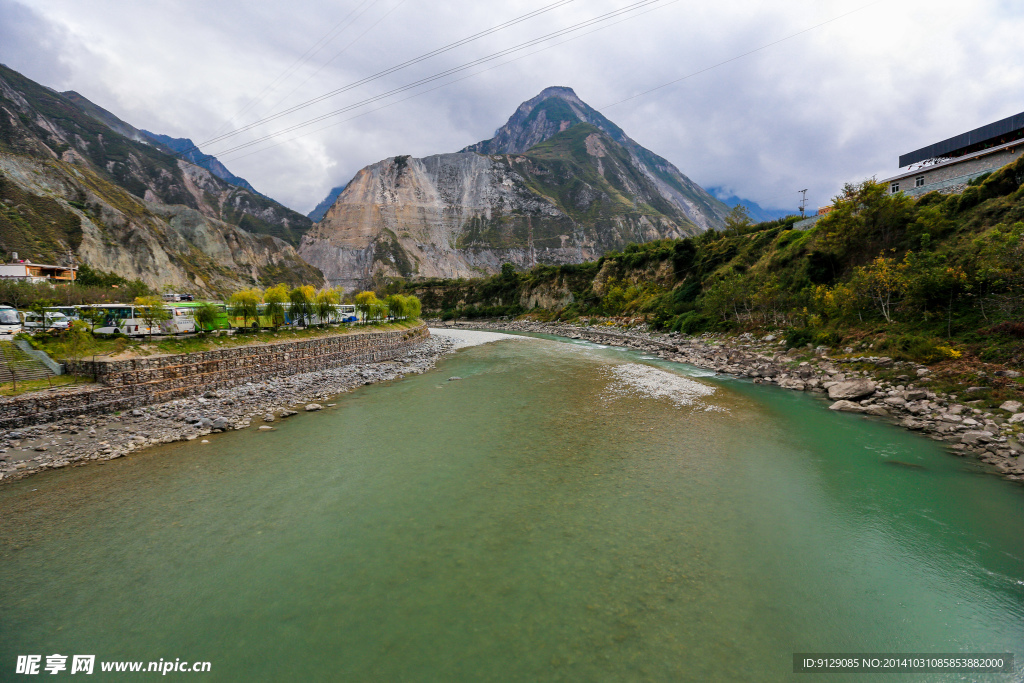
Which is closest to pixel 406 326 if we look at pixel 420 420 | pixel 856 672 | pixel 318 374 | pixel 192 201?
pixel 318 374

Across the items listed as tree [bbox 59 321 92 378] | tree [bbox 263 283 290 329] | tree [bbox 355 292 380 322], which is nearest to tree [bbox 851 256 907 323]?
tree [bbox 263 283 290 329]

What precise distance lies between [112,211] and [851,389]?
104498mm

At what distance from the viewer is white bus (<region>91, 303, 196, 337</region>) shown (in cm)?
1636

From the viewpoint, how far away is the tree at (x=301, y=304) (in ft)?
84.9

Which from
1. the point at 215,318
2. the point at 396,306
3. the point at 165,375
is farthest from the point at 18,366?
the point at 396,306

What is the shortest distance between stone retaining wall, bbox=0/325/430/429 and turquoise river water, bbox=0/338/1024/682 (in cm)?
452

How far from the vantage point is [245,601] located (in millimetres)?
5371

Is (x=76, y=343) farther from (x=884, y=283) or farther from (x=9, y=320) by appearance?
(x=884, y=283)

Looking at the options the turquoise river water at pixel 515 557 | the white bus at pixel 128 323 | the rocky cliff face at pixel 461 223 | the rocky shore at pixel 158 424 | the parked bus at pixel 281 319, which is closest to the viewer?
the turquoise river water at pixel 515 557

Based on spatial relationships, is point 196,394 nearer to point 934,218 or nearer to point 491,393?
point 491,393

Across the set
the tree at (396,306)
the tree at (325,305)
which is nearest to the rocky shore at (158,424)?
the tree at (325,305)

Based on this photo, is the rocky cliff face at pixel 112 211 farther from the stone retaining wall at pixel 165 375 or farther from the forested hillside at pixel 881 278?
the forested hillside at pixel 881 278

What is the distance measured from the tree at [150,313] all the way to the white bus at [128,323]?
4 centimetres

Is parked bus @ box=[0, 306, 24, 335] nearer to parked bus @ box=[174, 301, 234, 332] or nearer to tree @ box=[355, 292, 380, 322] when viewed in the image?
parked bus @ box=[174, 301, 234, 332]
